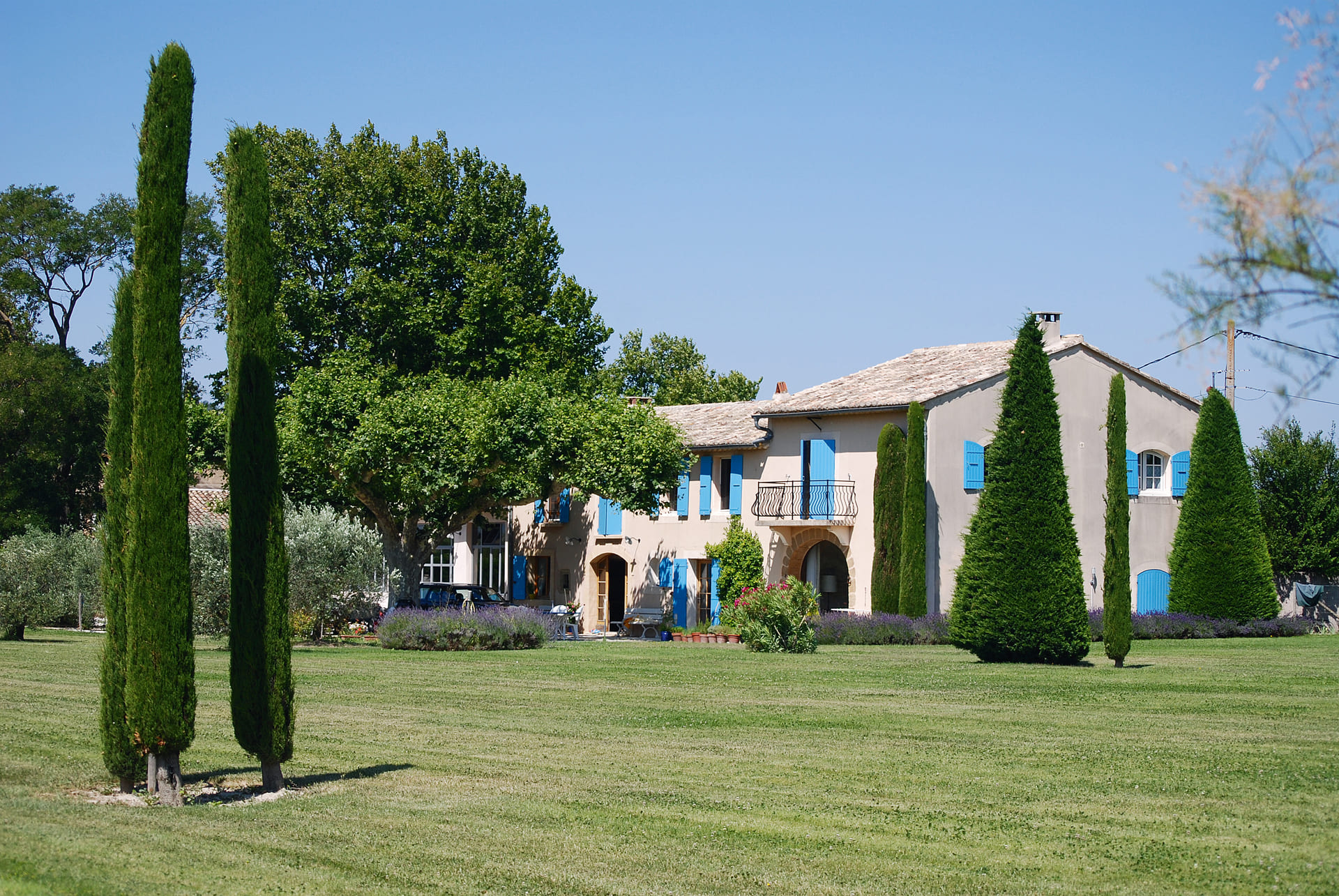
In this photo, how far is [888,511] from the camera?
31.9 m

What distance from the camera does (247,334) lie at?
30.9 feet

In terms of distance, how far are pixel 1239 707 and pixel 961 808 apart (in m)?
7.57

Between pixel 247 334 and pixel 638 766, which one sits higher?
pixel 247 334

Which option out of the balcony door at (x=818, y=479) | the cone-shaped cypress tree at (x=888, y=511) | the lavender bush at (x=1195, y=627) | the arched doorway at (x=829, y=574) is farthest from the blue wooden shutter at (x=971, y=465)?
the arched doorway at (x=829, y=574)

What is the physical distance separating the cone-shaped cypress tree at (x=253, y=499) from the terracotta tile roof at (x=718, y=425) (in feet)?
84.1

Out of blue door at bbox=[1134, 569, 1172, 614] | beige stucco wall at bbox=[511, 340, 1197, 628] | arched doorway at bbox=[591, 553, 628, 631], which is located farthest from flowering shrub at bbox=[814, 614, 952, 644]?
arched doorway at bbox=[591, 553, 628, 631]

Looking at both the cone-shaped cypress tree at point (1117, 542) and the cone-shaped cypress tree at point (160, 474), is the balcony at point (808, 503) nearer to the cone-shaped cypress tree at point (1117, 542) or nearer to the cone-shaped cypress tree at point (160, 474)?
the cone-shaped cypress tree at point (1117, 542)

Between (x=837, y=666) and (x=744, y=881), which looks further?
(x=837, y=666)

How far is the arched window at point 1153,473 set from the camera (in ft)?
116

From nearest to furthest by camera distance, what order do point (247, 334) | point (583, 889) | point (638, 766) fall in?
1. point (583, 889)
2. point (247, 334)
3. point (638, 766)

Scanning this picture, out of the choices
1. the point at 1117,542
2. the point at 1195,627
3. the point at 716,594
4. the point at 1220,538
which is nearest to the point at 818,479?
the point at 716,594

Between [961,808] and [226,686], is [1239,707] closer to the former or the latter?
[961,808]

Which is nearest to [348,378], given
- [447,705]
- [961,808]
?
[447,705]

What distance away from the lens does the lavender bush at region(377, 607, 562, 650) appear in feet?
84.8
